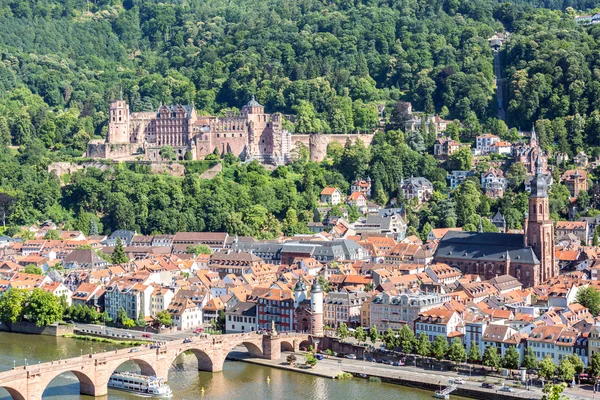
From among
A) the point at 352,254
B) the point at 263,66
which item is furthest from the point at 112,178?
the point at 263,66

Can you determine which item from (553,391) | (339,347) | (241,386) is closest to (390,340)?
(339,347)

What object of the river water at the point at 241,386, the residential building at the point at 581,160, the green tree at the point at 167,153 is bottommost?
the river water at the point at 241,386

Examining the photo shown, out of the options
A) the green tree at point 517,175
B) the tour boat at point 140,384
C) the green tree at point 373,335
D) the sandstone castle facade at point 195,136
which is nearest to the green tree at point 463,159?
the green tree at point 517,175

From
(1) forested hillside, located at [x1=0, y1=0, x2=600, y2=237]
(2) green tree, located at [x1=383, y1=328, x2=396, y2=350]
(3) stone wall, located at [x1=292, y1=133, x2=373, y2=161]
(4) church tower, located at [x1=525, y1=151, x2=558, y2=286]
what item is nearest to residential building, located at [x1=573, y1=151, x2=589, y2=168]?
(1) forested hillside, located at [x1=0, y1=0, x2=600, y2=237]

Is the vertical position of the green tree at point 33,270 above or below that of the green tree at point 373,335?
above

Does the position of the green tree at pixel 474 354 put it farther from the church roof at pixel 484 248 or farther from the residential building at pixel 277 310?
the church roof at pixel 484 248
